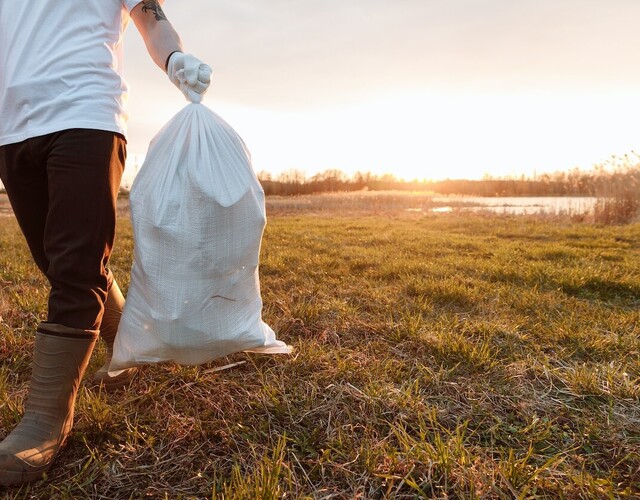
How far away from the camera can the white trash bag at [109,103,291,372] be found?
1373 millimetres

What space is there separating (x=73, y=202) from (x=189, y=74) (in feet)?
1.81

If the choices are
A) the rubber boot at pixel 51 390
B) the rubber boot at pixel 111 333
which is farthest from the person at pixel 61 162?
the rubber boot at pixel 111 333

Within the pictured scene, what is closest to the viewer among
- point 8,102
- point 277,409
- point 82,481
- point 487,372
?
point 82,481

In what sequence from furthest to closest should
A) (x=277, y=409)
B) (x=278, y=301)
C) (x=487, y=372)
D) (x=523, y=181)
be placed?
(x=523, y=181), (x=278, y=301), (x=487, y=372), (x=277, y=409)

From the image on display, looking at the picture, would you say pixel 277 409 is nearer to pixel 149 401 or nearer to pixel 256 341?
pixel 256 341

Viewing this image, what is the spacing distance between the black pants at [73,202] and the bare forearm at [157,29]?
1.22 ft

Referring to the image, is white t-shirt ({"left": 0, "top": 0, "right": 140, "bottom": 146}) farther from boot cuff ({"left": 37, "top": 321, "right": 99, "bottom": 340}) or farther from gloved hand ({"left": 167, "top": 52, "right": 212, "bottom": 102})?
boot cuff ({"left": 37, "top": 321, "right": 99, "bottom": 340})

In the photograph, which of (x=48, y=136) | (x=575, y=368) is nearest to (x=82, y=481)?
(x=48, y=136)

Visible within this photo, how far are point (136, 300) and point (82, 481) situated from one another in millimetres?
551

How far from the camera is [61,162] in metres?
1.28

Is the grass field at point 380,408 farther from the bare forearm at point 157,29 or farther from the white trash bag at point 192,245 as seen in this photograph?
the bare forearm at point 157,29

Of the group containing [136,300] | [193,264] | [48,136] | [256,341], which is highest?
[48,136]

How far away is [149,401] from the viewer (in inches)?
64.0

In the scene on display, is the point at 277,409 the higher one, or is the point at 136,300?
the point at 136,300
